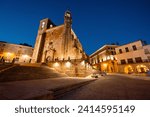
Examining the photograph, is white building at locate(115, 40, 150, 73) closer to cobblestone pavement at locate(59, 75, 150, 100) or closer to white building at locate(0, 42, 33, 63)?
cobblestone pavement at locate(59, 75, 150, 100)

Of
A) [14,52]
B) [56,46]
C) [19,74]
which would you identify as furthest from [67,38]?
[14,52]

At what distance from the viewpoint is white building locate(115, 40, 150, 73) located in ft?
62.0

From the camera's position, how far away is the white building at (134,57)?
A: 62.0 ft

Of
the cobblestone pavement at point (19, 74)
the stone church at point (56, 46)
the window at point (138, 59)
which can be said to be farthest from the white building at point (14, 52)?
the window at point (138, 59)

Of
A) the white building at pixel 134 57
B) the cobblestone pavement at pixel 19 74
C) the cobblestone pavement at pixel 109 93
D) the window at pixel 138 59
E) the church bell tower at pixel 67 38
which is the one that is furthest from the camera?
the church bell tower at pixel 67 38

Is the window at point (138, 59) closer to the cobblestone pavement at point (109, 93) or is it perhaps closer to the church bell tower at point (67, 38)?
the cobblestone pavement at point (109, 93)

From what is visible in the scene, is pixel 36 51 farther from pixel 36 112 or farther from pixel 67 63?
pixel 36 112

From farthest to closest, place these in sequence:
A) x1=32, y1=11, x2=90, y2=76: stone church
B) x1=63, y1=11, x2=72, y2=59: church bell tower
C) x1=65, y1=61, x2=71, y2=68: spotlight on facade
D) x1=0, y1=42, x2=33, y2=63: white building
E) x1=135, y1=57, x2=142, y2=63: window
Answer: x1=0, y1=42, x2=33, y2=63: white building, x1=63, y1=11, x2=72, y2=59: church bell tower, x1=32, y1=11, x2=90, y2=76: stone church, x1=135, y1=57, x2=142, y2=63: window, x1=65, y1=61, x2=71, y2=68: spotlight on facade

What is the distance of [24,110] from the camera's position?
242 cm

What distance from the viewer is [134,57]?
20891 millimetres

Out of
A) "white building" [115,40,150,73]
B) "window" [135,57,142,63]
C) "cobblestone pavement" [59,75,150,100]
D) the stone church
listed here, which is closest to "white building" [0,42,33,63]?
the stone church

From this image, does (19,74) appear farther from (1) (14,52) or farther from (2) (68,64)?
(1) (14,52)

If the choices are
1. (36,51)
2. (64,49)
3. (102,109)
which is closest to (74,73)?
(64,49)

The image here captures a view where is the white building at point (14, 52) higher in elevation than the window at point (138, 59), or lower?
higher
